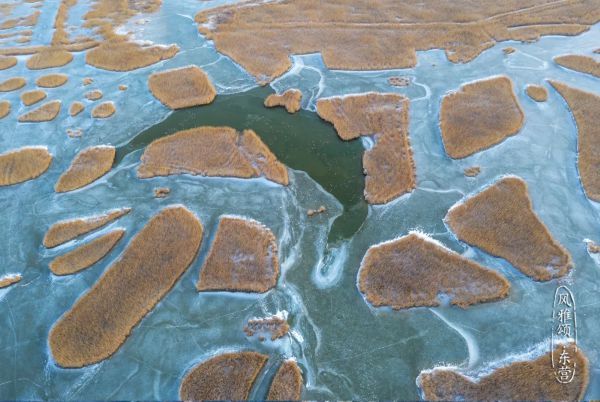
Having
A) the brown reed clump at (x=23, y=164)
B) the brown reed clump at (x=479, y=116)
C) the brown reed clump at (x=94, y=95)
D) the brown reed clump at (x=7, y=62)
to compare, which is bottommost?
the brown reed clump at (x=23, y=164)

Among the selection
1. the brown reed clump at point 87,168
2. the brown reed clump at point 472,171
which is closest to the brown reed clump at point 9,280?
the brown reed clump at point 87,168

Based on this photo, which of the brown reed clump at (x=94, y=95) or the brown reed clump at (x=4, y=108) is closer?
the brown reed clump at (x=4, y=108)

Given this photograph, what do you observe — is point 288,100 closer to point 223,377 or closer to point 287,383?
point 223,377

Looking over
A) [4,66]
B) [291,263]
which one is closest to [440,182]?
[291,263]

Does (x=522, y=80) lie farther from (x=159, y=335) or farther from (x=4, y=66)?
(x=4, y=66)

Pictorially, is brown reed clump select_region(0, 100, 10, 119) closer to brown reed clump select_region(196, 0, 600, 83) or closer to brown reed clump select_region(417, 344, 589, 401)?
brown reed clump select_region(196, 0, 600, 83)

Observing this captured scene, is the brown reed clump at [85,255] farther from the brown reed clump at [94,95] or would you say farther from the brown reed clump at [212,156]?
the brown reed clump at [94,95]
